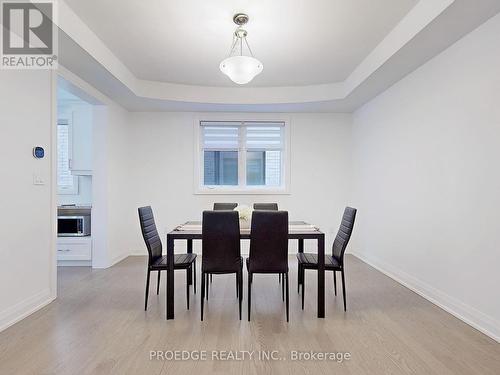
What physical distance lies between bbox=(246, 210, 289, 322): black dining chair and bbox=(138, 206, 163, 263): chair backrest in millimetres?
999

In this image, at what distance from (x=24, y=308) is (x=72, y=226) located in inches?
75.9

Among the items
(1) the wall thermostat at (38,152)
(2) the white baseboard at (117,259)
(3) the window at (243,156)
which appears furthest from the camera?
(3) the window at (243,156)

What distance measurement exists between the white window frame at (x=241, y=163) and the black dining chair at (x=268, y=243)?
2.77 m

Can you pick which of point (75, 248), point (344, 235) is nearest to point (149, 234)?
point (344, 235)

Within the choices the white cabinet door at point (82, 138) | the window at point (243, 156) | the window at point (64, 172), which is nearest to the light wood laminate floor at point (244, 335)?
the white cabinet door at point (82, 138)

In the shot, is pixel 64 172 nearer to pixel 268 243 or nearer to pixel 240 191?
pixel 240 191

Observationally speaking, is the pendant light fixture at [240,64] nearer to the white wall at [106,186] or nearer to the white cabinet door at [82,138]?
the white wall at [106,186]

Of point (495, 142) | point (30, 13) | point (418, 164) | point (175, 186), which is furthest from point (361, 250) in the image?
point (30, 13)

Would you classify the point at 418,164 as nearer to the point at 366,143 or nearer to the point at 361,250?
the point at 366,143

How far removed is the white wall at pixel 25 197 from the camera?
2521mm

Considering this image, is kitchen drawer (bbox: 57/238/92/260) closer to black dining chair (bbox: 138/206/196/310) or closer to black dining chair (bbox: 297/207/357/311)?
black dining chair (bbox: 138/206/196/310)

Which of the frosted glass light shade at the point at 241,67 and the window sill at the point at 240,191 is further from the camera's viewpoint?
the window sill at the point at 240,191

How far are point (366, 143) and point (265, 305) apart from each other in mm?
3156

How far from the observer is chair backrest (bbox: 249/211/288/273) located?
104 inches
